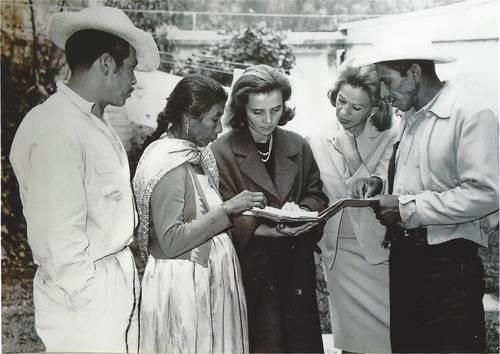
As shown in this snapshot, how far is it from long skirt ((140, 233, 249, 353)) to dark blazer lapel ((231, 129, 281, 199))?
375 mm

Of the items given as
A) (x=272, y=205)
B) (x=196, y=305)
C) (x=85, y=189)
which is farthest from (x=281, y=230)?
(x=85, y=189)

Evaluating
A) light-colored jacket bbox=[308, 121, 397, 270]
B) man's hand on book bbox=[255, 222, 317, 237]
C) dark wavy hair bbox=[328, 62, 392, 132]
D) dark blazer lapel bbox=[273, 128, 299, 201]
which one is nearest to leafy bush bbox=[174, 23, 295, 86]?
dark wavy hair bbox=[328, 62, 392, 132]

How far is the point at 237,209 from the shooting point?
4590 millimetres

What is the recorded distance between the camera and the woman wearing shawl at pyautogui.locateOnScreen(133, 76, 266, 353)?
180 inches

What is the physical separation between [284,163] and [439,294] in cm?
117

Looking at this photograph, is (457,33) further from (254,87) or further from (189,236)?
(189,236)

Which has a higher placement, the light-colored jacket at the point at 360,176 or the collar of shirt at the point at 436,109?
the collar of shirt at the point at 436,109

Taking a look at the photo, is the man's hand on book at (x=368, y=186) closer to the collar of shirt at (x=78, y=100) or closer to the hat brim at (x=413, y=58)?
the hat brim at (x=413, y=58)

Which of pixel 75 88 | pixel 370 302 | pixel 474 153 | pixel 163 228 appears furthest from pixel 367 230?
pixel 75 88

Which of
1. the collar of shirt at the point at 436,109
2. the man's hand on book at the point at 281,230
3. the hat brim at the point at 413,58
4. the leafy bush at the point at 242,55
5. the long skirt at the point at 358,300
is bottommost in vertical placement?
the long skirt at the point at 358,300

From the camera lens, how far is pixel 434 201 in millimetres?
4508

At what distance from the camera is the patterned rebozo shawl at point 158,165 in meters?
4.61

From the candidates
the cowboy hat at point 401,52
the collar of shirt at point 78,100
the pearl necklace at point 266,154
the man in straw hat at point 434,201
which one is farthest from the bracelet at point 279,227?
the collar of shirt at point 78,100

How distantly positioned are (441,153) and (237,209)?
3.96 feet
